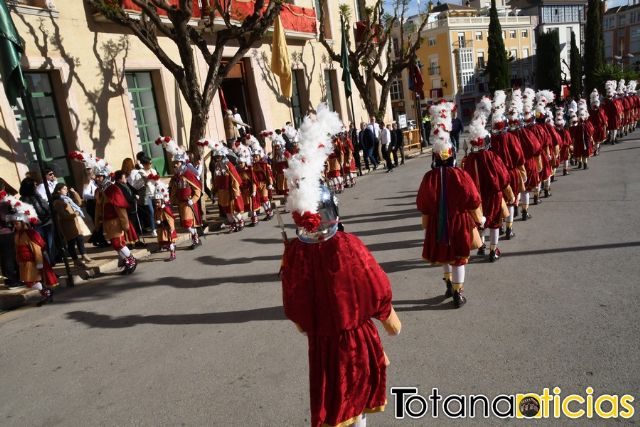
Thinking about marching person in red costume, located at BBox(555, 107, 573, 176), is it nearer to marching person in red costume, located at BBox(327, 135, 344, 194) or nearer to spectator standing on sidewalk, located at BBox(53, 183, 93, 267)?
marching person in red costume, located at BBox(327, 135, 344, 194)

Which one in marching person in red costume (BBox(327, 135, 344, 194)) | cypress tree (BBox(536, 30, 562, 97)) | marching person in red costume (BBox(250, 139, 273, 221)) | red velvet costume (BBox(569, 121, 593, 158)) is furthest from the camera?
cypress tree (BBox(536, 30, 562, 97))

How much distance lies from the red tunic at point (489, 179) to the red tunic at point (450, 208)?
4.10 ft

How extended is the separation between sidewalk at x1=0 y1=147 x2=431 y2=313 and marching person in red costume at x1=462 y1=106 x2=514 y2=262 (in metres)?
6.56

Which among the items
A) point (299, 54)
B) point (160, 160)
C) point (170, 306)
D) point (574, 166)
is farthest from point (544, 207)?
point (299, 54)

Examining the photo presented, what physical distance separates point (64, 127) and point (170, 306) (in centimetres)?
799

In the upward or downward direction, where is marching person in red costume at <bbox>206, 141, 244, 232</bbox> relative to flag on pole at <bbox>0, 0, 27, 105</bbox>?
downward

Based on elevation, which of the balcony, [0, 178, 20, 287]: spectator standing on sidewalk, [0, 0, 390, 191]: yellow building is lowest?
[0, 178, 20, 287]: spectator standing on sidewalk

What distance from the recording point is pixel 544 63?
54.6 m

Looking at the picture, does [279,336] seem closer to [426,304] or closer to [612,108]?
[426,304]

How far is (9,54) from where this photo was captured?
7602 millimetres

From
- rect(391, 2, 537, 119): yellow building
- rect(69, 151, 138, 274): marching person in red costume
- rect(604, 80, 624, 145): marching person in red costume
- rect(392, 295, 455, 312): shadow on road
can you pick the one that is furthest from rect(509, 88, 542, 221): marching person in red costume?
rect(391, 2, 537, 119): yellow building

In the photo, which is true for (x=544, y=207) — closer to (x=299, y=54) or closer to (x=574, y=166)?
(x=574, y=166)

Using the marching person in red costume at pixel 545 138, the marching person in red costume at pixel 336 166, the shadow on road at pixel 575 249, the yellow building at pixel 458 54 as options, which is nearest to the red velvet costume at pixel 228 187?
the marching person in red costume at pixel 336 166

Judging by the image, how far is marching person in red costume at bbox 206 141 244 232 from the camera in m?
10.5
